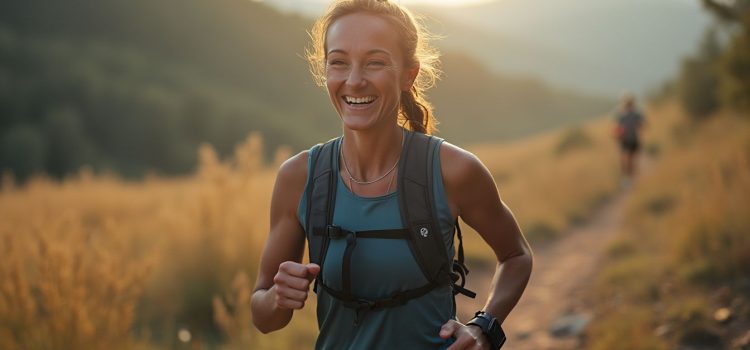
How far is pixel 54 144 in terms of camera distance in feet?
238

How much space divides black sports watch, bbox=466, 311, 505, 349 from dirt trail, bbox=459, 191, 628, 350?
344 centimetres

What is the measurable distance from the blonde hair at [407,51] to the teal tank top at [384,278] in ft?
1.17

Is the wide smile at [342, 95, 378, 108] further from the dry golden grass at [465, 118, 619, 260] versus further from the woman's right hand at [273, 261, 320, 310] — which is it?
the dry golden grass at [465, 118, 619, 260]

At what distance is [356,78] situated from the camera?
202 centimetres

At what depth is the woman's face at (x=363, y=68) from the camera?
6.66 ft

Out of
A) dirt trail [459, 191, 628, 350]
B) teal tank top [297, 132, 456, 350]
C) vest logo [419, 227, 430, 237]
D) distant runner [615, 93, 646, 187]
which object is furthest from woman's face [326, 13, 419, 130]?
distant runner [615, 93, 646, 187]

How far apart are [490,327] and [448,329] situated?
0.16 m

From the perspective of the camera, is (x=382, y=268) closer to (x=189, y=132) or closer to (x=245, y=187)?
(x=245, y=187)

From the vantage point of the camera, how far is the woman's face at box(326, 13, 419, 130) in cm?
203

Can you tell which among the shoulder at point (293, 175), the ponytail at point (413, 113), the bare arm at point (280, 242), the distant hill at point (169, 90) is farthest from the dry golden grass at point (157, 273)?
the distant hill at point (169, 90)

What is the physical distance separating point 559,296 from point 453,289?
4974 millimetres

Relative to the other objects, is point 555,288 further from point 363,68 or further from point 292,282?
point 292,282

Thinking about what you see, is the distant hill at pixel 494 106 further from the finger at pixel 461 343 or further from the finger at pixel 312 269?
the finger at pixel 312 269

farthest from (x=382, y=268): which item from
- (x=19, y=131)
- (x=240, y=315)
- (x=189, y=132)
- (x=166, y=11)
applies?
(x=166, y=11)
